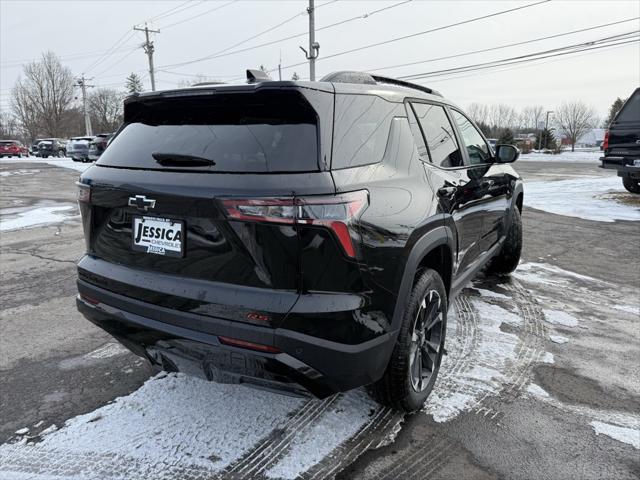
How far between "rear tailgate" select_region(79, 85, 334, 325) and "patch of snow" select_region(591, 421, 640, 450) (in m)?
1.96

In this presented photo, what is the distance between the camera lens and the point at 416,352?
266cm

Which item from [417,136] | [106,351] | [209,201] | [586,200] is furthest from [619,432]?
[586,200]

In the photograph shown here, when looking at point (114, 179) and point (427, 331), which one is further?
point (427, 331)

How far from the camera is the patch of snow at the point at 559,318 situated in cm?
414

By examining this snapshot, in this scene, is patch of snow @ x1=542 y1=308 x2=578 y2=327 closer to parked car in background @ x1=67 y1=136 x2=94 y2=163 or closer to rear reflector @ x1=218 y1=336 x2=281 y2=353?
rear reflector @ x1=218 y1=336 x2=281 y2=353

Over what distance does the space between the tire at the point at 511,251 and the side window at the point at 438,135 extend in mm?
1926

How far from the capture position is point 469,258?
3.62 m

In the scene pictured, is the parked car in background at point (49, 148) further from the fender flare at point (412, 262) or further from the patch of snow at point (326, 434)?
the fender flare at point (412, 262)

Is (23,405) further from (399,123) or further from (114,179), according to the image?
(399,123)

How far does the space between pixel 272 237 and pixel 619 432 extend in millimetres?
2224

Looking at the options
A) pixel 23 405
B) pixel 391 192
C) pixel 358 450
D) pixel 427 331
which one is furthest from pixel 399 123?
pixel 23 405

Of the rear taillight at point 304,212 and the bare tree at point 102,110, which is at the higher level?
the bare tree at point 102,110

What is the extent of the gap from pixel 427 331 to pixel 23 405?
2.41 m

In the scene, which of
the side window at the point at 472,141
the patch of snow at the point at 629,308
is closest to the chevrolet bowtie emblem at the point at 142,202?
the side window at the point at 472,141
